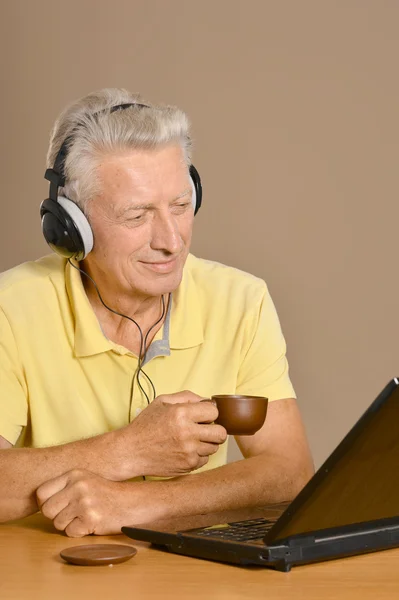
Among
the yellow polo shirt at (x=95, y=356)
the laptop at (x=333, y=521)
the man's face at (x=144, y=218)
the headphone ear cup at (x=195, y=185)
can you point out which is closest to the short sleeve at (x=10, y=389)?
the yellow polo shirt at (x=95, y=356)

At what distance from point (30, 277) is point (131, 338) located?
0.25 metres

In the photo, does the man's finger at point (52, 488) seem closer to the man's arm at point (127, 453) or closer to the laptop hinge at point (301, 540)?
the man's arm at point (127, 453)

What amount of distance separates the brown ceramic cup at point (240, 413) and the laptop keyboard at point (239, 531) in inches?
7.0

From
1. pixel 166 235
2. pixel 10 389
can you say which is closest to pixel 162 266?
pixel 166 235

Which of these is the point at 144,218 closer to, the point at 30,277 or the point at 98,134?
the point at 98,134

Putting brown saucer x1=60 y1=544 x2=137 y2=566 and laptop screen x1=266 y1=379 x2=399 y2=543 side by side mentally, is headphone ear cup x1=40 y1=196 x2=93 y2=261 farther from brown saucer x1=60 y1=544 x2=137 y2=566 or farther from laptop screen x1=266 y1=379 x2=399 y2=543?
laptop screen x1=266 y1=379 x2=399 y2=543

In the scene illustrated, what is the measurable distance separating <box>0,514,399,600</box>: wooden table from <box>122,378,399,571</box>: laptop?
0.06ft

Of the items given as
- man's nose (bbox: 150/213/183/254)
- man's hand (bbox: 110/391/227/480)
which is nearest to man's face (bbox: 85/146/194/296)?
man's nose (bbox: 150/213/183/254)

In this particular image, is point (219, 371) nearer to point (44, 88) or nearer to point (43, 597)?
point (43, 597)

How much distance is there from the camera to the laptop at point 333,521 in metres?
1.08

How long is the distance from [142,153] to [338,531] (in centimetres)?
90

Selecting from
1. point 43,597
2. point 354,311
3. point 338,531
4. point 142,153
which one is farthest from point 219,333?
point 354,311

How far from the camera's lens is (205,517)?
57.3 inches

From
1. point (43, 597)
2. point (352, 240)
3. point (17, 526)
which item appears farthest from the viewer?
point (352, 240)
